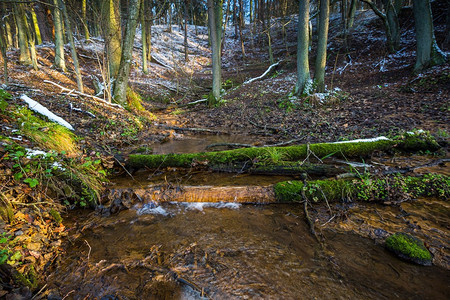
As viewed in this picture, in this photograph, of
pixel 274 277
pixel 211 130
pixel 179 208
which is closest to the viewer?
pixel 274 277

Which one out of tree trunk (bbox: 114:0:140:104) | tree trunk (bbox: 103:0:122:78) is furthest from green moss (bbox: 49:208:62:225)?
tree trunk (bbox: 103:0:122:78)

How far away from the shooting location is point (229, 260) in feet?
7.17

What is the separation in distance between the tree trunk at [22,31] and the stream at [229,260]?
12.9 metres

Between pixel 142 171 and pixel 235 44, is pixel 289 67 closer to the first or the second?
pixel 235 44

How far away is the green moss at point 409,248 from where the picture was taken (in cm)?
205

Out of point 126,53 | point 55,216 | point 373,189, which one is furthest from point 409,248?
point 126,53

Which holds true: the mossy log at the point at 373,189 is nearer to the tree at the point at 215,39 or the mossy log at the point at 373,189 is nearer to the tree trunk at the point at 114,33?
the tree trunk at the point at 114,33

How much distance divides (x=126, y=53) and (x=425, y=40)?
12.3m

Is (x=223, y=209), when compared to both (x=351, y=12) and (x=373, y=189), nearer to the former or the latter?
(x=373, y=189)

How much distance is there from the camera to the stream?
1.84 m

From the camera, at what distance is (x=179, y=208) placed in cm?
315

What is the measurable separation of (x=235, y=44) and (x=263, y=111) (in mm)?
20862

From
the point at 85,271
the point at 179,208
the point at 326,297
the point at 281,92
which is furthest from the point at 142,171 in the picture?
the point at 281,92

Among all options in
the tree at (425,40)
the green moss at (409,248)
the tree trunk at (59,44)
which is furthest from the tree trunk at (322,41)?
the tree trunk at (59,44)
